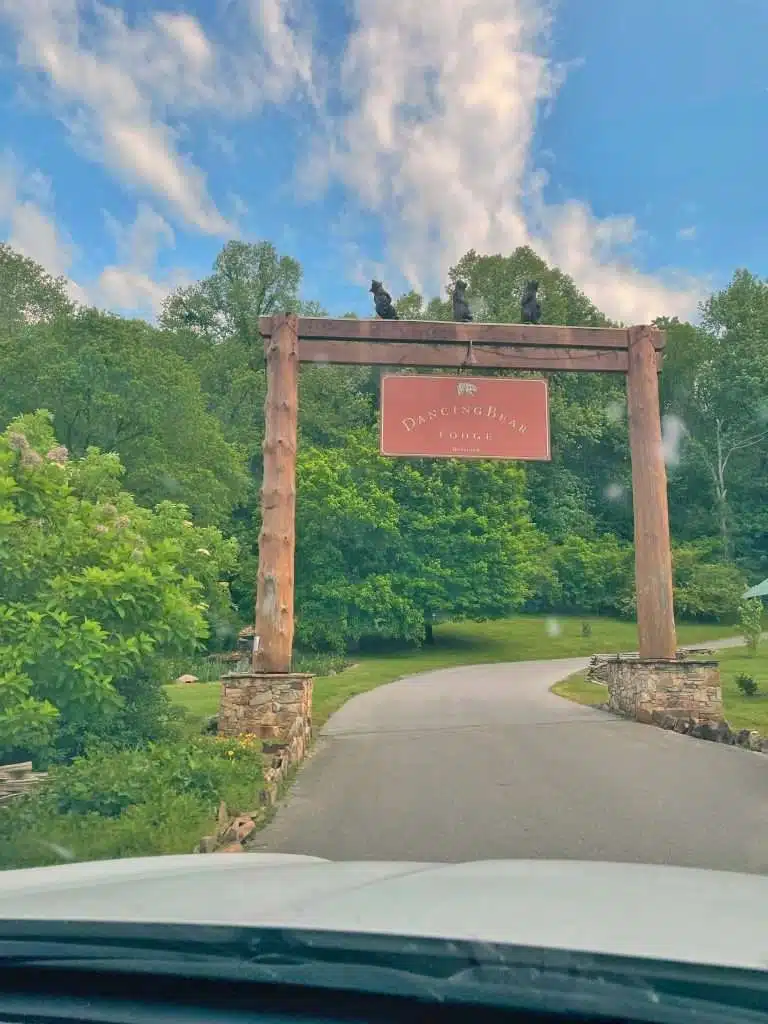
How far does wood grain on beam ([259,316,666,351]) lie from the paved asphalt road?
6.44m

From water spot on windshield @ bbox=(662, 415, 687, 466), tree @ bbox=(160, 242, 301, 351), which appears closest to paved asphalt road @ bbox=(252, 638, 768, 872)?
tree @ bbox=(160, 242, 301, 351)

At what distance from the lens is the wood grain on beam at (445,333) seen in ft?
48.1

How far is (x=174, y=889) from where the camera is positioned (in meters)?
2.73

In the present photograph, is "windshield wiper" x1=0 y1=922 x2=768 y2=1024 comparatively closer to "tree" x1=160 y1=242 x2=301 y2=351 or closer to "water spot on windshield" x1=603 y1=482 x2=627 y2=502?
"tree" x1=160 y1=242 x2=301 y2=351

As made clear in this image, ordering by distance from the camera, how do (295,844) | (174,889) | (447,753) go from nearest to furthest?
1. (174,889)
2. (295,844)
3. (447,753)

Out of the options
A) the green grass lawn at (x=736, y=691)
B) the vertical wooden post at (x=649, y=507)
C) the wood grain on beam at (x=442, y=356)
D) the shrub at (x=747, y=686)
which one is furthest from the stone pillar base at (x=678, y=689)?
the shrub at (x=747, y=686)

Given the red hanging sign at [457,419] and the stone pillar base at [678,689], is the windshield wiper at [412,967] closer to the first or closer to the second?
the red hanging sign at [457,419]

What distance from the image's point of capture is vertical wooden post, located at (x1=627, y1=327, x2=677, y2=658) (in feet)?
48.4

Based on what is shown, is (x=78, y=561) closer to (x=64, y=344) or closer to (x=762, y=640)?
(x=64, y=344)

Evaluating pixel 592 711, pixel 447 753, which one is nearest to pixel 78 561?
pixel 447 753

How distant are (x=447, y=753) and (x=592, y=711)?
20.7 feet

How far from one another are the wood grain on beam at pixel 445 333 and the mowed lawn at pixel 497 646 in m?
11.8

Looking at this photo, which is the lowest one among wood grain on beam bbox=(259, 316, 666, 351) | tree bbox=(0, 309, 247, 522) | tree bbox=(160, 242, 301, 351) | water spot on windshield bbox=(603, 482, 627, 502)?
wood grain on beam bbox=(259, 316, 666, 351)

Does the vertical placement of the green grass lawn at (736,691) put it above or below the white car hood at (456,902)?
below
